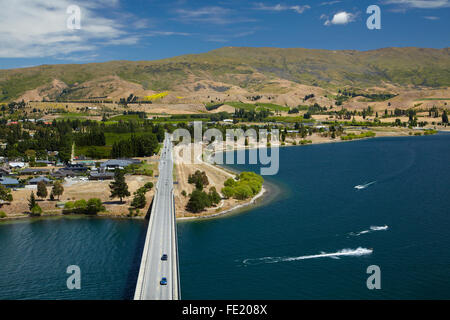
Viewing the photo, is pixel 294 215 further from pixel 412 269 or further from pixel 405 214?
pixel 412 269

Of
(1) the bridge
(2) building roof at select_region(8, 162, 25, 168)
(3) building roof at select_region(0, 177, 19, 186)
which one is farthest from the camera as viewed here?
(2) building roof at select_region(8, 162, 25, 168)

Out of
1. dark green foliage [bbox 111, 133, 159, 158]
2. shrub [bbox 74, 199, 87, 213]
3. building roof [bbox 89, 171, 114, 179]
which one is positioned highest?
dark green foliage [bbox 111, 133, 159, 158]

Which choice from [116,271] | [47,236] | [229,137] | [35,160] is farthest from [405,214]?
[229,137]

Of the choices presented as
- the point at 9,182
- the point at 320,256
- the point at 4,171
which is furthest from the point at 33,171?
the point at 320,256

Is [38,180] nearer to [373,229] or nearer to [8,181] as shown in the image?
[8,181]

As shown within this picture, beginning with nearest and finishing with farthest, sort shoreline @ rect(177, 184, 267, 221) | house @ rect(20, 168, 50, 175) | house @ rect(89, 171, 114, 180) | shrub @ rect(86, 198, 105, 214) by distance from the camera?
shoreline @ rect(177, 184, 267, 221), shrub @ rect(86, 198, 105, 214), house @ rect(89, 171, 114, 180), house @ rect(20, 168, 50, 175)

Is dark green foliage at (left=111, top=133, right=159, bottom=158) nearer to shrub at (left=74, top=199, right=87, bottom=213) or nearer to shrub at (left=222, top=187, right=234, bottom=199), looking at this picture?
shrub at (left=74, top=199, right=87, bottom=213)

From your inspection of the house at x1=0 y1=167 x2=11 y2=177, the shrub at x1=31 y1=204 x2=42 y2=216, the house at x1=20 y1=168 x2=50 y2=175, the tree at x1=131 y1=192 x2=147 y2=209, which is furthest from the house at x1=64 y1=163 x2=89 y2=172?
the tree at x1=131 y1=192 x2=147 y2=209
